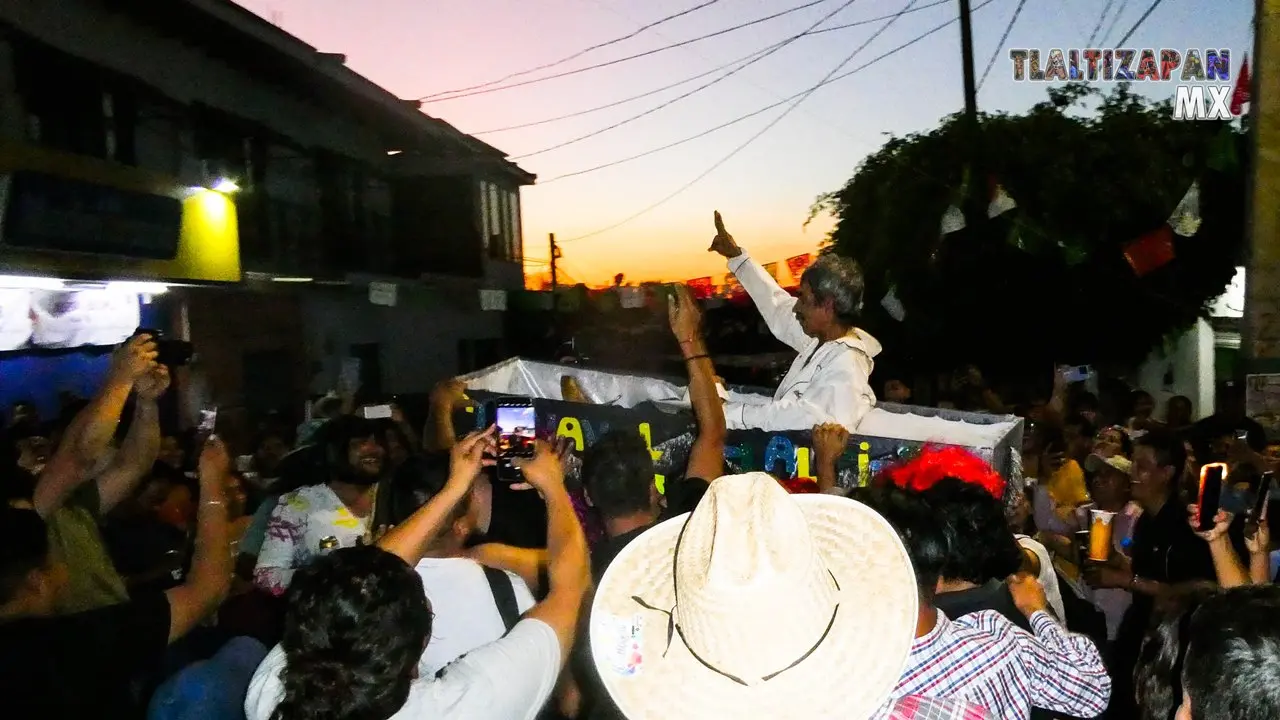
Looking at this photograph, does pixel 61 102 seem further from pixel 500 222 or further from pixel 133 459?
pixel 500 222

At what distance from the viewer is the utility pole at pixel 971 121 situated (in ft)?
39.8

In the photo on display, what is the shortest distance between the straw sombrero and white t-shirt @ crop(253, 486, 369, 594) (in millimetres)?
2425

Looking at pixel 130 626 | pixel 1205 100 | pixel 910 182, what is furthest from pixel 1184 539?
pixel 910 182

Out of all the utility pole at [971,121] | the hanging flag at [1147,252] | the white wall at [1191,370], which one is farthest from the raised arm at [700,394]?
the white wall at [1191,370]

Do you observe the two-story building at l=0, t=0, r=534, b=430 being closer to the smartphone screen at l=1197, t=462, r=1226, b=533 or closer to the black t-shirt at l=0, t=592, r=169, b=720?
the black t-shirt at l=0, t=592, r=169, b=720

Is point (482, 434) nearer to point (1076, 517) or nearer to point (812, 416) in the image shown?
point (812, 416)

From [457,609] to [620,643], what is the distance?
100 centimetres

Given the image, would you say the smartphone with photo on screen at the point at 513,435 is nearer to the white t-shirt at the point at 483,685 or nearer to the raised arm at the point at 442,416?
the white t-shirt at the point at 483,685

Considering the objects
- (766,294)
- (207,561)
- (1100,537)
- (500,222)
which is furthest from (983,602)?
(500,222)

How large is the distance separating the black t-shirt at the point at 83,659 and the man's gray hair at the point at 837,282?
268 centimetres

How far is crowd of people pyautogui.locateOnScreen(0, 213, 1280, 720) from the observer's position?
70.9 inches

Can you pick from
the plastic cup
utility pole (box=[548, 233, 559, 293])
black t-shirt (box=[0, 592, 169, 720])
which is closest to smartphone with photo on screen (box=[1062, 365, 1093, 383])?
the plastic cup

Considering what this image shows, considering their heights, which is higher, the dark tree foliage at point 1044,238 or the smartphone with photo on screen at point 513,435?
the dark tree foliage at point 1044,238

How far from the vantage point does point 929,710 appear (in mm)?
2033
